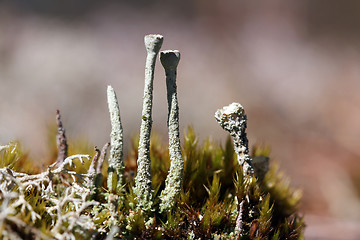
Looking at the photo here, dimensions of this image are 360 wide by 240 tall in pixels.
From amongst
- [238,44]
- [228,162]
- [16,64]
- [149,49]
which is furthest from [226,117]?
[238,44]

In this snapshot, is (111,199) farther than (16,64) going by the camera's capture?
No

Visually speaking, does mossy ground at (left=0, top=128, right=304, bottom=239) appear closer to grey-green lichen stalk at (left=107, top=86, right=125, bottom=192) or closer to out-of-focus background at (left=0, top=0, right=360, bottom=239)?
grey-green lichen stalk at (left=107, top=86, right=125, bottom=192)

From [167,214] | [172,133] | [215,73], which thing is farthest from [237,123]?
[215,73]

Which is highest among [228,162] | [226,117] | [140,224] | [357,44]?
[357,44]

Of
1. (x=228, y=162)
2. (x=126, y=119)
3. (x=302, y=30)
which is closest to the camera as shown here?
(x=228, y=162)

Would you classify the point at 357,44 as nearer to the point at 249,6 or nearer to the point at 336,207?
the point at 249,6

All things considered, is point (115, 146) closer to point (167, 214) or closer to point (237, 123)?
point (167, 214)

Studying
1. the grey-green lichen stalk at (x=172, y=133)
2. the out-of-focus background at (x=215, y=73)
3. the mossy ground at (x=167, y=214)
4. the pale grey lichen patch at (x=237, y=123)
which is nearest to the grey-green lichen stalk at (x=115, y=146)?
the mossy ground at (x=167, y=214)
